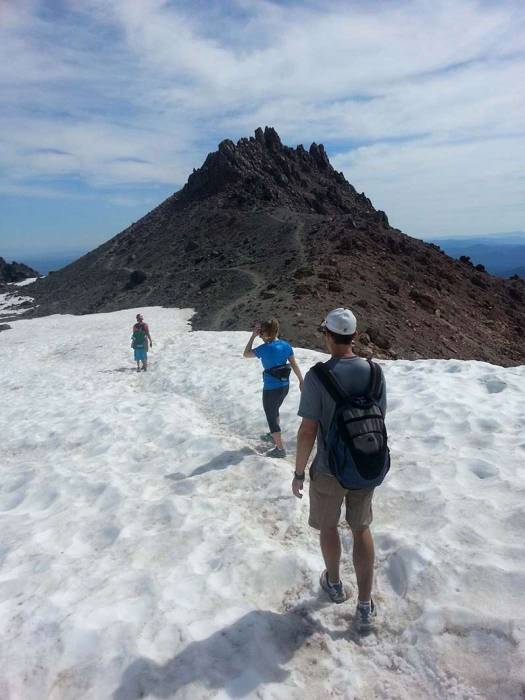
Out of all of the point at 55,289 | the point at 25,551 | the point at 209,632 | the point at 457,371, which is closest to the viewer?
the point at 209,632

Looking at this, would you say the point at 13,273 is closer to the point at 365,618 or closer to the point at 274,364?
the point at 274,364

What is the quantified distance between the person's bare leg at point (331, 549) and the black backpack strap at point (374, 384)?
139cm

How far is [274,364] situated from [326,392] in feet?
14.7

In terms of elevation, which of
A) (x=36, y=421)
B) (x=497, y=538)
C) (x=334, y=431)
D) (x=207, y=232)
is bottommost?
(x=36, y=421)

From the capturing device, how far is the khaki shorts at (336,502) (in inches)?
183

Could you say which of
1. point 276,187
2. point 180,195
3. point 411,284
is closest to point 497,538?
point 411,284

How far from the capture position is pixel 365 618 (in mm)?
4797

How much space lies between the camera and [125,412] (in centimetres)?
1348

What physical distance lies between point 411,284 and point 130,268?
44.9 m

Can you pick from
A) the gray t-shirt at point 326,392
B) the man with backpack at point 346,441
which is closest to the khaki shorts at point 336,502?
the man with backpack at point 346,441

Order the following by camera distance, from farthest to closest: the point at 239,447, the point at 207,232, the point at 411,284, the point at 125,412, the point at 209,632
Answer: the point at 207,232
the point at 411,284
the point at 125,412
the point at 239,447
the point at 209,632

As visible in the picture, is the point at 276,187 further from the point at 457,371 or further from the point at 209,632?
the point at 209,632

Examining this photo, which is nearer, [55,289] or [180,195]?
[55,289]

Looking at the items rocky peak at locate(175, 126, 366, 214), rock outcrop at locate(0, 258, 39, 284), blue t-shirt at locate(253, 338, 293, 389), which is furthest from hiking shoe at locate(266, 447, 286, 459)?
rock outcrop at locate(0, 258, 39, 284)
